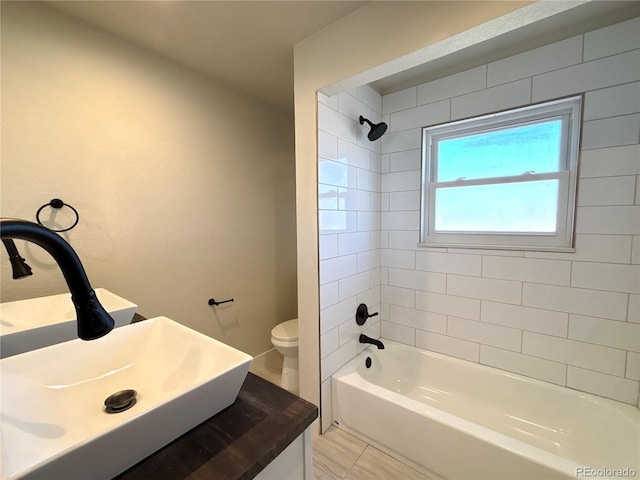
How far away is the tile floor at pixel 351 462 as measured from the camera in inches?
55.2

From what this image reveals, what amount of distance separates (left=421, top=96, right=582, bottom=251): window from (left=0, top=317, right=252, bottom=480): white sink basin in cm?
173

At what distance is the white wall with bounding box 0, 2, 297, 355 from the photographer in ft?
3.98

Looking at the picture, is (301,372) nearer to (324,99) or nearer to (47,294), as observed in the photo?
(47,294)

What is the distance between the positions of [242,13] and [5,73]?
1.08 meters

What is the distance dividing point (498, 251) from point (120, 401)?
2050mm

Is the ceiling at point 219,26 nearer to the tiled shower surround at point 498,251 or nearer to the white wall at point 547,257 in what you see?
the tiled shower surround at point 498,251

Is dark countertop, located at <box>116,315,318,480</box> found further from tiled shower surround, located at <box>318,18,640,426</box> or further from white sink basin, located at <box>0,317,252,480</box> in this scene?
tiled shower surround, located at <box>318,18,640,426</box>

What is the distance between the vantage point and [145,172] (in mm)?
1580

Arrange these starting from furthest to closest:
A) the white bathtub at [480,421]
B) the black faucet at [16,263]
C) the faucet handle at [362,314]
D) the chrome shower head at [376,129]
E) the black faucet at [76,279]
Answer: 1. the faucet handle at [362,314]
2. the chrome shower head at [376,129]
3. the white bathtub at [480,421]
4. the black faucet at [16,263]
5. the black faucet at [76,279]

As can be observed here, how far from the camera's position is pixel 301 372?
1.70 metres

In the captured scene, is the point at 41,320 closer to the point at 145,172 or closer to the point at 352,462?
the point at 145,172

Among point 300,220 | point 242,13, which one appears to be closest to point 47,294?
point 300,220

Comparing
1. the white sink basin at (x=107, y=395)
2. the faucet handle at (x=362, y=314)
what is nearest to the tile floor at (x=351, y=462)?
A: the faucet handle at (x=362, y=314)

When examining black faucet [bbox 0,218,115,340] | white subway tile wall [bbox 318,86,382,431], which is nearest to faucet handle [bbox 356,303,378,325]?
white subway tile wall [bbox 318,86,382,431]
